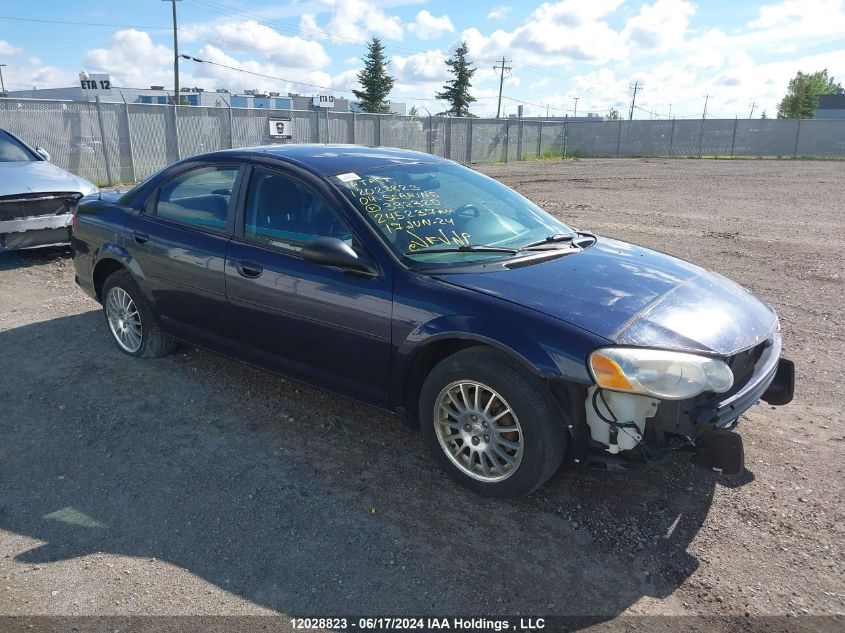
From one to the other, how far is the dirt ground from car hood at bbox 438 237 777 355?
0.87 meters

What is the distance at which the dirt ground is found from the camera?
262 cm

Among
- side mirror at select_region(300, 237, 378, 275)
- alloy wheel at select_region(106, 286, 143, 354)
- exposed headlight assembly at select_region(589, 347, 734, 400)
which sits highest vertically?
side mirror at select_region(300, 237, 378, 275)

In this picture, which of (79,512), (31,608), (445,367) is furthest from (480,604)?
(79,512)

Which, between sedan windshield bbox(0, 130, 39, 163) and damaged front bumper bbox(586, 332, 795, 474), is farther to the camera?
sedan windshield bbox(0, 130, 39, 163)

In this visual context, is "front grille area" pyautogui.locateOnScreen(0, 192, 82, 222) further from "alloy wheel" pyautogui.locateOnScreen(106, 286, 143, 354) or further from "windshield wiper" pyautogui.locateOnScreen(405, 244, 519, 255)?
"windshield wiper" pyautogui.locateOnScreen(405, 244, 519, 255)

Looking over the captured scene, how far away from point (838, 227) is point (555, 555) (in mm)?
11243

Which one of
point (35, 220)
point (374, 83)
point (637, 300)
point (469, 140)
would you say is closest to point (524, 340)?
point (637, 300)

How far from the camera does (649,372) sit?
2742 millimetres

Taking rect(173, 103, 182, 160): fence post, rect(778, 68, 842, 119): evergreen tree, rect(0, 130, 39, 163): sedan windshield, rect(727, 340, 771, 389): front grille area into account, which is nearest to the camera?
rect(727, 340, 771, 389): front grille area

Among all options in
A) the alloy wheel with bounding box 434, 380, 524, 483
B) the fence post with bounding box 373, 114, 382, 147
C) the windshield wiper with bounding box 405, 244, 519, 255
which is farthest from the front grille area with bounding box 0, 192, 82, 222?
the fence post with bounding box 373, 114, 382, 147

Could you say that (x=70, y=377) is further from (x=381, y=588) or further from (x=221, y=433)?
(x=381, y=588)

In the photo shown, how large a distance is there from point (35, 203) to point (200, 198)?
4608 millimetres

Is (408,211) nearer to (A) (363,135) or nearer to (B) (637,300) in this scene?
(B) (637,300)

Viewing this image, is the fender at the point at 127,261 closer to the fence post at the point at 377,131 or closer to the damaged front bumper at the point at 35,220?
the damaged front bumper at the point at 35,220
